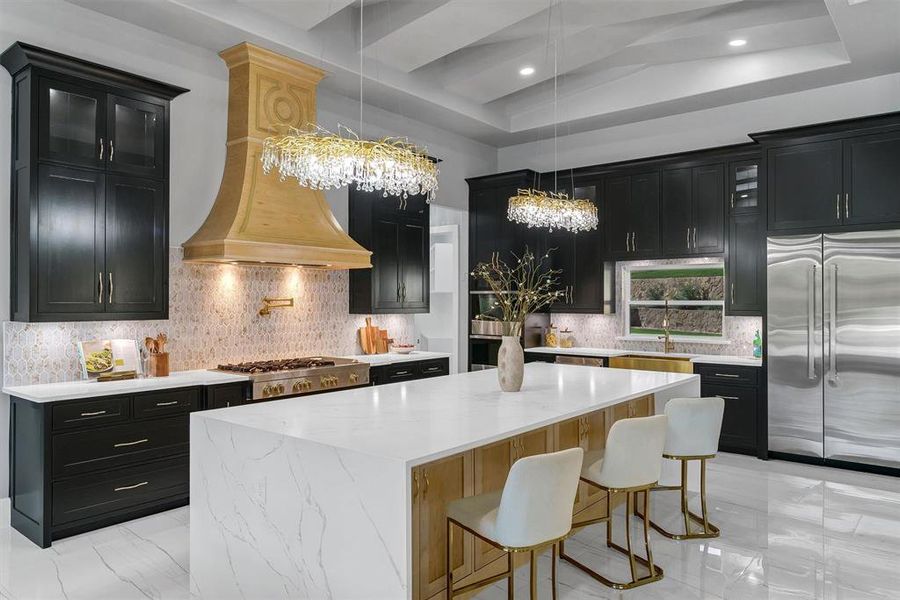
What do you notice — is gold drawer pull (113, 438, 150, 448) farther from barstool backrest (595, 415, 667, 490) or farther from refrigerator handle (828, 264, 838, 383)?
refrigerator handle (828, 264, 838, 383)

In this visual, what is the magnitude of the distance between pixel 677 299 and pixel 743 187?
1397 millimetres

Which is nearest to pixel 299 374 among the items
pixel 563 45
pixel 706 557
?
pixel 706 557

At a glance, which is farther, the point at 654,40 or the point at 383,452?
the point at 654,40

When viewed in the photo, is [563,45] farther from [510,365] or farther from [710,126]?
[510,365]

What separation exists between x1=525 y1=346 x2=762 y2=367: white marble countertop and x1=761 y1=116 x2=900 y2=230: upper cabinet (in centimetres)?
134

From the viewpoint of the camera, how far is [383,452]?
2201 millimetres

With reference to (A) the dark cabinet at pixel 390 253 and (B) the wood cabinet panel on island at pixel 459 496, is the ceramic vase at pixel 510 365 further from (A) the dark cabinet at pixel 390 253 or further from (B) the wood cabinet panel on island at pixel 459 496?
(A) the dark cabinet at pixel 390 253

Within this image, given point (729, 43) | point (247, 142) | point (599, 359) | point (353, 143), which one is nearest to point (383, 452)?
point (353, 143)

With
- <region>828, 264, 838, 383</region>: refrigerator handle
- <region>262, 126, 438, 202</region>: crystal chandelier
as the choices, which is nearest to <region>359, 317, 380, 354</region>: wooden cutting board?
<region>262, 126, 438, 202</region>: crystal chandelier

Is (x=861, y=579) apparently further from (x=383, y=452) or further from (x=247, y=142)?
(x=247, y=142)

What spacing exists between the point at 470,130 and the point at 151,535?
5563mm

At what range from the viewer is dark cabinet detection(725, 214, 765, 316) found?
239 inches

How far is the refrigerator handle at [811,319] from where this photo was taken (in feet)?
17.9

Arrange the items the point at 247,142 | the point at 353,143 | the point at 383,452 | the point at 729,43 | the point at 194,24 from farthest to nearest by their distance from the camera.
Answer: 1. the point at 729,43
2. the point at 247,142
3. the point at 194,24
4. the point at 353,143
5. the point at 383,452
